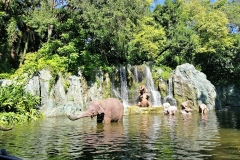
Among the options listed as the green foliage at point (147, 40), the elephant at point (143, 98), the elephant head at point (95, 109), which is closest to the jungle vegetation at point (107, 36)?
the green foliage at point (147, 40)

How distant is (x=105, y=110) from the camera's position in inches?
710

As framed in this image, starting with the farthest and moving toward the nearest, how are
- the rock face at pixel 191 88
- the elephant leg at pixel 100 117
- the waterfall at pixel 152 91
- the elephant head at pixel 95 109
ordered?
the rock face at pixel 191 88, the waterfall at pixel 152 91, the elephant leg at pixel 100 117, the elephant head at pixel 95 109

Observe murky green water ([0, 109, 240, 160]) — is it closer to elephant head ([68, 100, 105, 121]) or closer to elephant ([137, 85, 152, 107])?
elephant head ([68, 100, 105, 121])

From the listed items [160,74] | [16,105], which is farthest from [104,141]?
[160,74]

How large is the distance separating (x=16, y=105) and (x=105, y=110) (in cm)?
762

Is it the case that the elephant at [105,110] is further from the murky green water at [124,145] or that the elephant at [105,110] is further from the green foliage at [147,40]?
the green foliage at [147,40]

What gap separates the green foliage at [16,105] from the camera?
20261 mm

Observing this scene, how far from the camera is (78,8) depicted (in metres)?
33.2

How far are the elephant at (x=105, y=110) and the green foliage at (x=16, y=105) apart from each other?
5.64 m

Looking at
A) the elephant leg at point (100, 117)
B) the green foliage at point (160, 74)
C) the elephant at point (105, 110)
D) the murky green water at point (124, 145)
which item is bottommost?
the murky green water at point (124, 145)

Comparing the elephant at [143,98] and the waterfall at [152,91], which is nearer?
the elephant at [143,98]

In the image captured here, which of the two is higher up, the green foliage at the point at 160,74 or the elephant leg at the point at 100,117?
the green foliage at the point at 160,74

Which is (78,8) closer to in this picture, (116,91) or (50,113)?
(116,91)

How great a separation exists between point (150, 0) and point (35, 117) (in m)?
26.7
